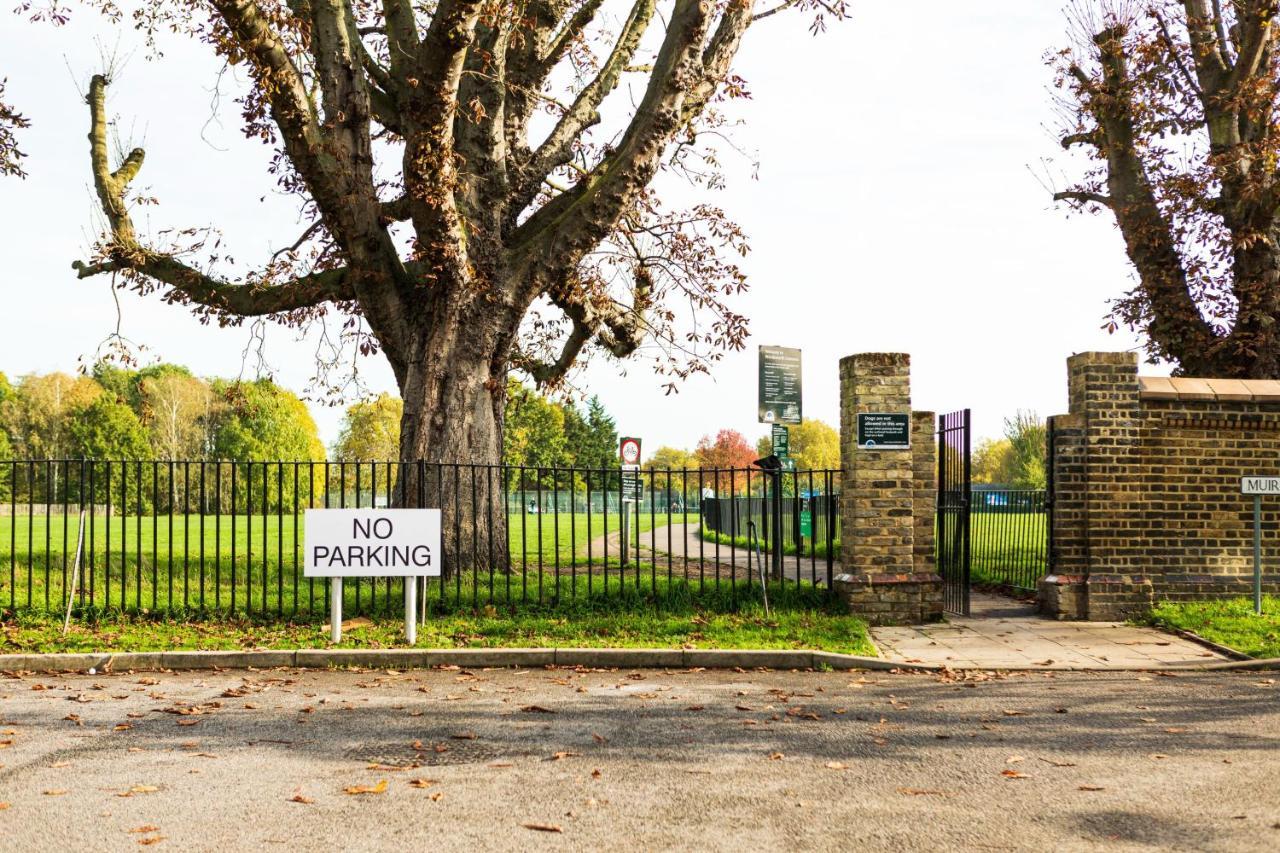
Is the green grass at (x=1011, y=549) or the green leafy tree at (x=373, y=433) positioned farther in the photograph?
the green leafy tree at (x=373, y=433)

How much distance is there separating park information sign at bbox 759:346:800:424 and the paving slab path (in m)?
5.00

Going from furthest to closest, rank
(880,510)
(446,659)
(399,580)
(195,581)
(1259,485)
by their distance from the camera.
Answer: (195,581) → (399,580) → (1259,485) → (880,510) → (446,659)

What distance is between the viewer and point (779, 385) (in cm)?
1667

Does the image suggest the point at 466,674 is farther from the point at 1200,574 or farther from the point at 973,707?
the point at 1200,574

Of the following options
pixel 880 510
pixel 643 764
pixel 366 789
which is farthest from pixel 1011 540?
pixel 366 789

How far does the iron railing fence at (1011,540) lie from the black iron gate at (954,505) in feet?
6.26

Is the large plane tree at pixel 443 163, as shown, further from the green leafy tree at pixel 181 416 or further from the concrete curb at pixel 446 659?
the green leafy tree at pixel 181 416

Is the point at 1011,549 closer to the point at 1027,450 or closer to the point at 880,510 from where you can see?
the point at 880,510

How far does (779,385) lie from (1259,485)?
6.70 meters

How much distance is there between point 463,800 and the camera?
5344 millimetres

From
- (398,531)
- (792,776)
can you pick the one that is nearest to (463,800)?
(792,776)

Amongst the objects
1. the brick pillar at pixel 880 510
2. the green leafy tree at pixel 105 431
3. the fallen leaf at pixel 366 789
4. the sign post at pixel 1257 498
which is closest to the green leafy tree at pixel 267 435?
the green leafy tree at pixel 105 431

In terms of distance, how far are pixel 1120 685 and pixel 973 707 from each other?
1.77 metres

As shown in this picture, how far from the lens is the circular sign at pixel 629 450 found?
26469 millimetres
